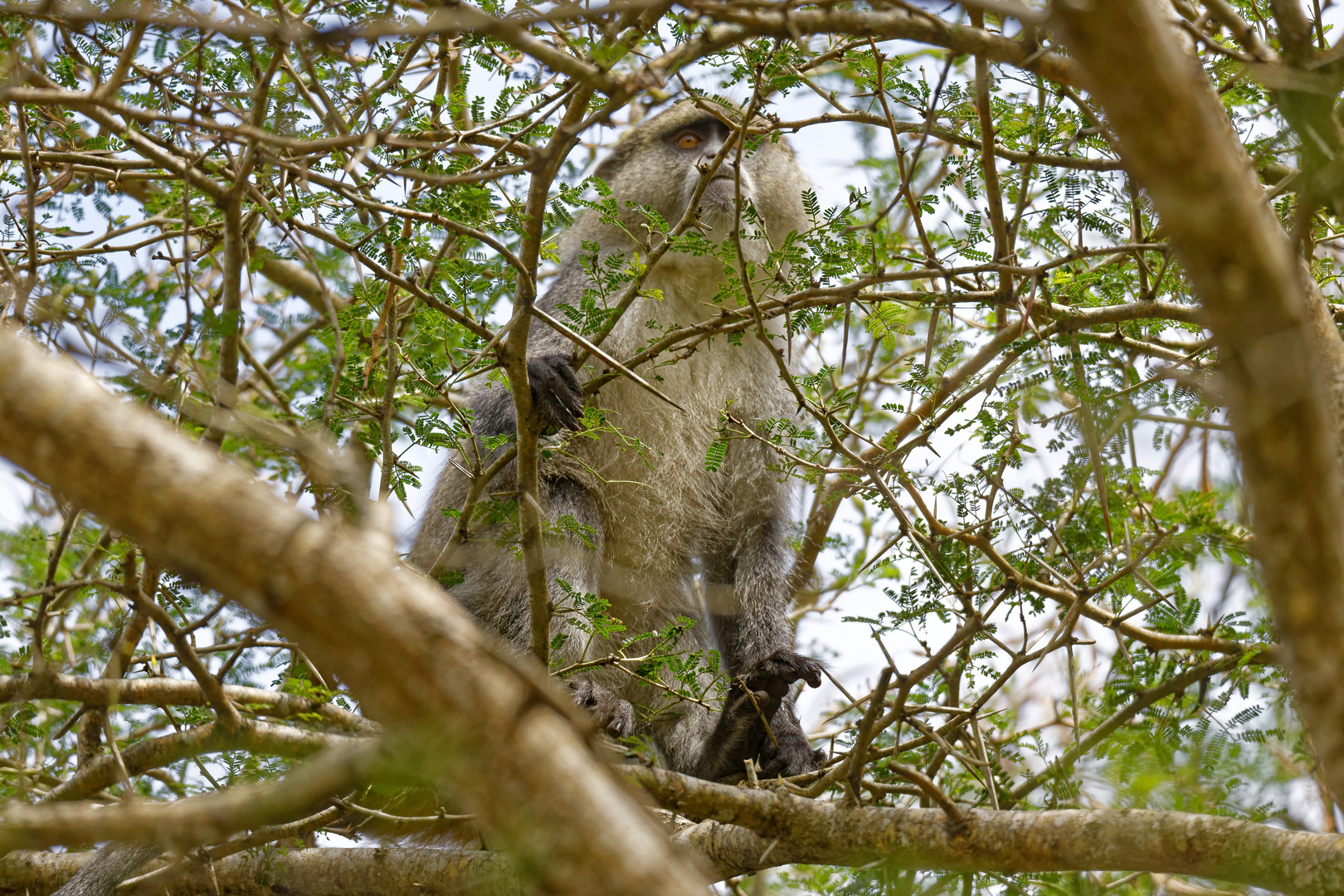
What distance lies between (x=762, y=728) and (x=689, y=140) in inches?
135

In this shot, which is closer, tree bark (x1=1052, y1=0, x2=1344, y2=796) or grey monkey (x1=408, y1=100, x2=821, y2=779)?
tree bark (x1=1052, y1=0, x2=1344, y2=796)

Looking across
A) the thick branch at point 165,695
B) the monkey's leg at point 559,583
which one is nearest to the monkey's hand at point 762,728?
the monkey's leg at point 559,583

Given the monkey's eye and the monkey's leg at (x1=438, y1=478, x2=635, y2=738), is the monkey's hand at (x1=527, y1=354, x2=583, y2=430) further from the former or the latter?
the monkey's eye

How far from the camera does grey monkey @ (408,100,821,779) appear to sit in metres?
5.23

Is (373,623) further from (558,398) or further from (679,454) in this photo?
(679,454)

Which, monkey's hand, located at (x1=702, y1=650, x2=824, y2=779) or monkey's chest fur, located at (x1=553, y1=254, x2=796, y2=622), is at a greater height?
monkey's chest fur, located at (x1=553, y1=254, x2=796, y2=622)

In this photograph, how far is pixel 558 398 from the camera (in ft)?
14.7

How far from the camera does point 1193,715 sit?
382cm

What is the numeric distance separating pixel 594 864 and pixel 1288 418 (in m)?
1.03

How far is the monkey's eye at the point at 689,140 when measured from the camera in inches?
255

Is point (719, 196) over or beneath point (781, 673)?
over

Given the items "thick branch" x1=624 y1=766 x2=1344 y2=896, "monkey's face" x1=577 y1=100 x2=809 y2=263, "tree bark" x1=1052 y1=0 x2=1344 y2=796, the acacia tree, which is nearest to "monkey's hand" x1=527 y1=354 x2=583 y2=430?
the acacia tree

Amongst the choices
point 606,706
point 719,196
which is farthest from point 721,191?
point 606,706

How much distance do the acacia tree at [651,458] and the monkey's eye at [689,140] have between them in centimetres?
110
